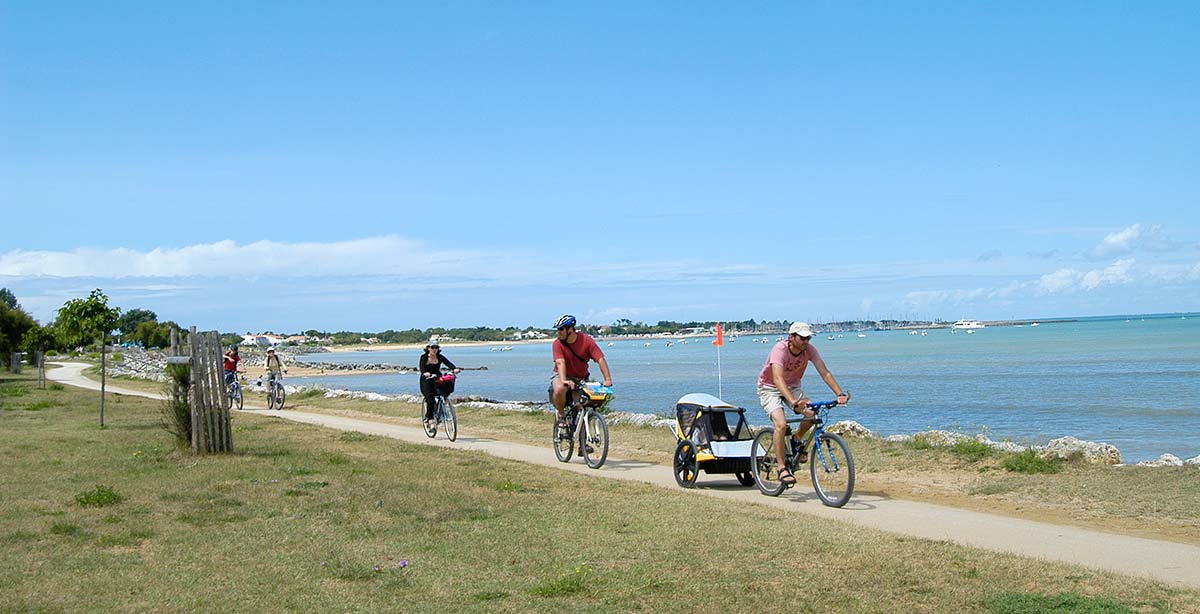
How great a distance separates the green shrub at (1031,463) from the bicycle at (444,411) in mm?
9598

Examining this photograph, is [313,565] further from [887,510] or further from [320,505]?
[887,510]

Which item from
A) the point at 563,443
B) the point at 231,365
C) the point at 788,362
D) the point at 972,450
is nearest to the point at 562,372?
the point at 563,443

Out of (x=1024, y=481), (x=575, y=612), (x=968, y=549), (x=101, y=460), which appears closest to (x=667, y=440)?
(x=1024, y=481)

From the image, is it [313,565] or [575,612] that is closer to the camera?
[575,612]

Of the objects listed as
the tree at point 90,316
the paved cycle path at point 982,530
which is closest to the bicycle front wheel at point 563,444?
the paved cycle path at point 982,530

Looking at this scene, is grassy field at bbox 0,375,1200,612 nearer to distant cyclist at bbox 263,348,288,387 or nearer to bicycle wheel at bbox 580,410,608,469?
bicycle wheel at bbox 580,410,608,469

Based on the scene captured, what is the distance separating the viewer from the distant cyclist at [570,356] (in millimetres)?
13648

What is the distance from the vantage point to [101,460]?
13.4 meters

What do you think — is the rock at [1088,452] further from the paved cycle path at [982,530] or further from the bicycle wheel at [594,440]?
the bicycle wheel at [594,440]

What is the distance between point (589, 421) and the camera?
1409cm

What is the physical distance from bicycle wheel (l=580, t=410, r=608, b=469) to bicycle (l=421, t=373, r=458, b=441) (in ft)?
17.0

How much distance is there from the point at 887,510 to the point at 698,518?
2.31m

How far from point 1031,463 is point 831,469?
3.62 m

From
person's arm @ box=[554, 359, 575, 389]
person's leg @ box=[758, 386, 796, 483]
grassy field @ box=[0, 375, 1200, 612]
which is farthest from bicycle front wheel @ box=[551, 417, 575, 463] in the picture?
person's leg @ box=[758, 386, 796, 483]
